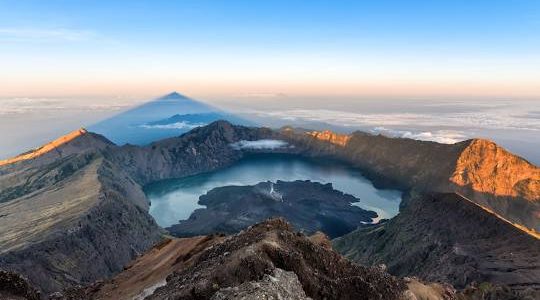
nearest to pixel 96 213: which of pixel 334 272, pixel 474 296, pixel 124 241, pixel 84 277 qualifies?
pixel 124 241

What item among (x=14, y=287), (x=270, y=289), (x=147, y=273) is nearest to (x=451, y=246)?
(x=147, y=273)

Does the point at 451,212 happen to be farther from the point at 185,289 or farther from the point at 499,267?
the point at 185,289

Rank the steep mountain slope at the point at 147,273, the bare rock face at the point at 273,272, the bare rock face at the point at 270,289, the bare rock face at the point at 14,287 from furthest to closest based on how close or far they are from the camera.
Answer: the steep mountain slope at the point at 147,273 → the bare rock face at the point at 14,287 → the bare rock face at the point at 273,272 → the bare rock face at the point at 270,289

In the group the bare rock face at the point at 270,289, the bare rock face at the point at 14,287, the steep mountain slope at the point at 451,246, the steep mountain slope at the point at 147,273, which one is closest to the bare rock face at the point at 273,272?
the bare rock face at the point at 270,289

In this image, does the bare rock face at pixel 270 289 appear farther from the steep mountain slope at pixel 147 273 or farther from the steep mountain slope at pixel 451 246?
the steep mountain slope at pixel 451 246

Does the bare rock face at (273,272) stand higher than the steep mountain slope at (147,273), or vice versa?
the bare rock face at (273,272)

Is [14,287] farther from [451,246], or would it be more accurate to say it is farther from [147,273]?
[451,246]

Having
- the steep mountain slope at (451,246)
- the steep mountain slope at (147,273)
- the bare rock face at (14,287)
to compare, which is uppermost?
the bare rock face at (14,287)
